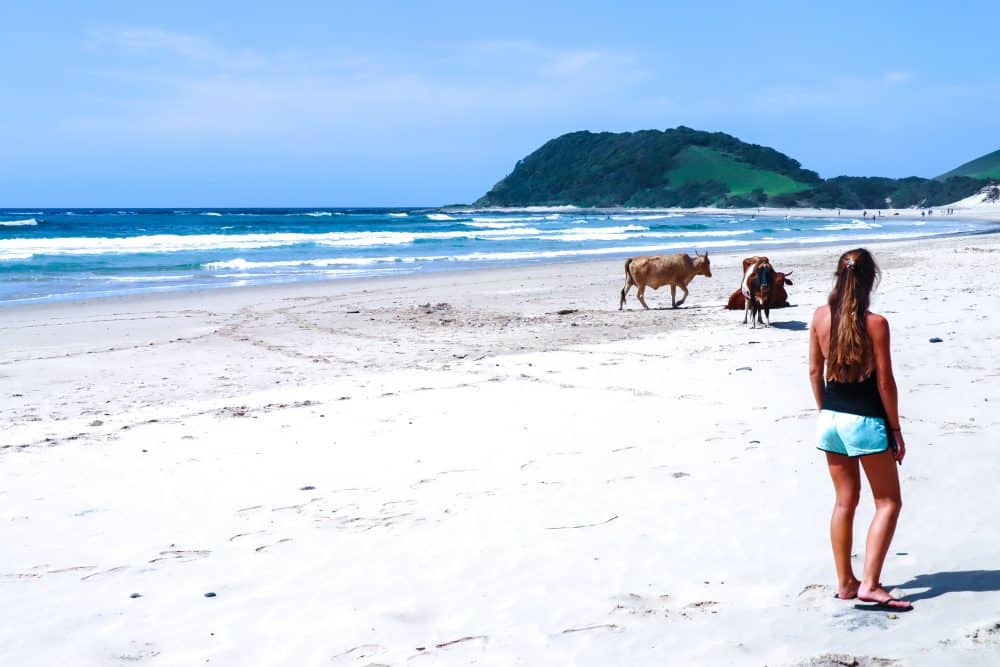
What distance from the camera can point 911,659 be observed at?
3.18m

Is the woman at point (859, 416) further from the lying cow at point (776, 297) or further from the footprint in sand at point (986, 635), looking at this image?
the lying cow at point (776, 297)

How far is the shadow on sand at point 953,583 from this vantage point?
3.68 metres

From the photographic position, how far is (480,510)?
488 centimetres

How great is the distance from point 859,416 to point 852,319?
0.38m

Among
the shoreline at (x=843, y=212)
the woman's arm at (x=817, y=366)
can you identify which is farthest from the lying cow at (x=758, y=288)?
the shoreline at (x=843, y=212)

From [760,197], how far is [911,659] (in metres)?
131

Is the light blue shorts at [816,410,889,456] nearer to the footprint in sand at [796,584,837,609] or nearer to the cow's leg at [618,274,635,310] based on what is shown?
the footprint in sand at [796,584,837,609]

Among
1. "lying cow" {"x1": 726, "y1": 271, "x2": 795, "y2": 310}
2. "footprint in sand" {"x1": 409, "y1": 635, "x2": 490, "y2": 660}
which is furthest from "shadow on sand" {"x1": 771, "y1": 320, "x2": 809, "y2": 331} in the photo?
"footprint in sand" {"x1": 409, "y1": 635, "x2": 490, "y2": 660}

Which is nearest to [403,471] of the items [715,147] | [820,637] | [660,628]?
[660,628]

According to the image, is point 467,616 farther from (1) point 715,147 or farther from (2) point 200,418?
(1) point 715,147

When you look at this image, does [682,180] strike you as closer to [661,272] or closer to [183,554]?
[661,272]

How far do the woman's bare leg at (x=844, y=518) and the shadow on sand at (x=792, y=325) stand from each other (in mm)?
7419

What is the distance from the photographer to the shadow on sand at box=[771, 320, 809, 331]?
1092 centimetres

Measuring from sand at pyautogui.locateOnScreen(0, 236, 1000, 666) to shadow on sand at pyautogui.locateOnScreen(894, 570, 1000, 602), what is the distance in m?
0.02
